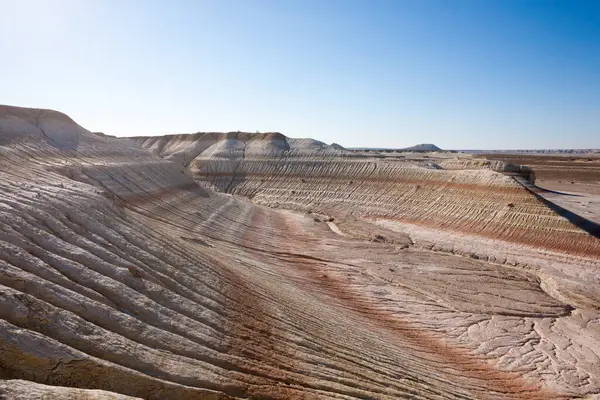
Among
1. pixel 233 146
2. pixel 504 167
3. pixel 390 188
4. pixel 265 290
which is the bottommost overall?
pixel 265 290

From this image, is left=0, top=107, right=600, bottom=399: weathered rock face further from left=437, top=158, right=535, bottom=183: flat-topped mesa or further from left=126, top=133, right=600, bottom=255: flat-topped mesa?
left=437, top=158, right=535, bottom=183: flat-topped mesa

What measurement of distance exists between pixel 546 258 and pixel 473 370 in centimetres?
1237

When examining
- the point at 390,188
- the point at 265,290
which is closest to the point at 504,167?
the point at 390,188

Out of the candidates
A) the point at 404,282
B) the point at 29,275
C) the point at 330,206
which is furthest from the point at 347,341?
the point at 330,206

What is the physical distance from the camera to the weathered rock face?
15.0 ft

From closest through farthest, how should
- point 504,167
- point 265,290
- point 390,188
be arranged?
point 265,290
point 390,188
point 504,167

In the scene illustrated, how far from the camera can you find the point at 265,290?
9219 mm

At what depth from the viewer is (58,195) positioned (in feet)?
26.9

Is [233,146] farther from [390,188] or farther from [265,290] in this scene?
[265,290]

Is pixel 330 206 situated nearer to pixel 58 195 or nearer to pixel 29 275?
pixel 58 195

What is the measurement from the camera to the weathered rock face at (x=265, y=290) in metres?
4.56

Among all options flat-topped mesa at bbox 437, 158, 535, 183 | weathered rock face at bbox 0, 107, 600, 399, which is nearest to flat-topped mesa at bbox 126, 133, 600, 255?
flat-topped mesa at bbox 437, 158, 535, 183

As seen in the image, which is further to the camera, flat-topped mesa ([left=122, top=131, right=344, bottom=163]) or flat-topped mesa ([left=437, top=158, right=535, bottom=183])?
flat-topped mesa ([left=122, top=131, right=344, bottom=163])

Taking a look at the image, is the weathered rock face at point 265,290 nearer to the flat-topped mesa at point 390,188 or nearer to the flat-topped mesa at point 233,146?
the flat-topped mesa at point 390,188
